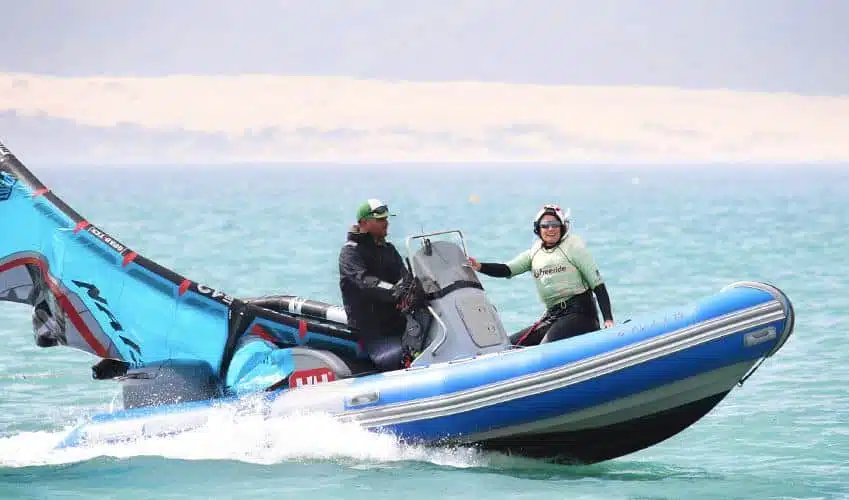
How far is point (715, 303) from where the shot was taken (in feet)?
31.8

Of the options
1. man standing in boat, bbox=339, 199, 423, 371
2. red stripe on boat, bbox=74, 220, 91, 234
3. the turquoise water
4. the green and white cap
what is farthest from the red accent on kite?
red stripe on boat, bbox=74, 220, 91, 234

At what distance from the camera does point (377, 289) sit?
35.1 ft

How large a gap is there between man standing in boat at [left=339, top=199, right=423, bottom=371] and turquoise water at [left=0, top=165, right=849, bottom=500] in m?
0.23

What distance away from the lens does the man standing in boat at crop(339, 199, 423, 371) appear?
10727 mm

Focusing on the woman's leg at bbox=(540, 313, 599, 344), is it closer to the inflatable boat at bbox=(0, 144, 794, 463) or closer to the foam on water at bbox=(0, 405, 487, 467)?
the inflatable boat at bbox=(0, 144, 794, 463)

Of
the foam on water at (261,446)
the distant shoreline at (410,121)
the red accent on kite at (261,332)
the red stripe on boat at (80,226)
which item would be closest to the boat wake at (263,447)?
the foam on water at (261,446)

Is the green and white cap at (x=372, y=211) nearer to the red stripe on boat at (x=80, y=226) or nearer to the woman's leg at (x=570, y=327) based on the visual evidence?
the woman's leg at (x=570, y=327)

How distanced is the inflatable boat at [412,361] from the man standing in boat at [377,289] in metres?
0.18

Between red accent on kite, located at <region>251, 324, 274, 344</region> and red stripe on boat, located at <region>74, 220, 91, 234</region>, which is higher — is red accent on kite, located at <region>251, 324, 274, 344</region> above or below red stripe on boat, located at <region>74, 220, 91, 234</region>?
below

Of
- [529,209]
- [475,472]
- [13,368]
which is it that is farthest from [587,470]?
[529,209]

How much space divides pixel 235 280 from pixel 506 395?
50.0ft

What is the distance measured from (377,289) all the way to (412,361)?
1.76 feet

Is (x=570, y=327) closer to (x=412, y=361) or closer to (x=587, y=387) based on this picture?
(x=587, y=387)

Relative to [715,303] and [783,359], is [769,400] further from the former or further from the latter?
[715,303]
